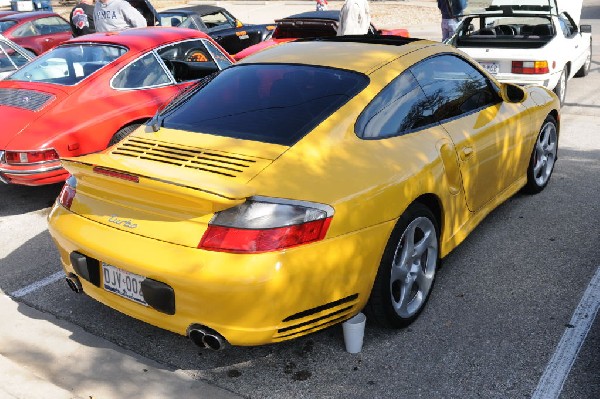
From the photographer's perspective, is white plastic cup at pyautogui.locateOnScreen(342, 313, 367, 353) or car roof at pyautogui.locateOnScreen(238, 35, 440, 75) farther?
car roof at pyautogui.locateOnScreen(238, 35, 440, 75)

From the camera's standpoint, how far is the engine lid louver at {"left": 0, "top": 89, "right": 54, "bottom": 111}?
235 inches

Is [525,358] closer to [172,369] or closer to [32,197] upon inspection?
[172,369]

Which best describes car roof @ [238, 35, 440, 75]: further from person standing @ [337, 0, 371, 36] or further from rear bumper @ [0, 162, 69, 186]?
person standing @ [337, 0, 371, 36]

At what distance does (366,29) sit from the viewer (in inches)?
408

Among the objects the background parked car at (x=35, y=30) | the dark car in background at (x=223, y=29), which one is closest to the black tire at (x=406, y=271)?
the dark car in background at (x=223, y=29)

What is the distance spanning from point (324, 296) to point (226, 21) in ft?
38.6

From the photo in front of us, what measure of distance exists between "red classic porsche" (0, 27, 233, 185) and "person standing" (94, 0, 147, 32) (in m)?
1.90

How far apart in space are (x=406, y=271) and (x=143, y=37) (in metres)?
4.31

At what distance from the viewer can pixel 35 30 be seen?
14.0m

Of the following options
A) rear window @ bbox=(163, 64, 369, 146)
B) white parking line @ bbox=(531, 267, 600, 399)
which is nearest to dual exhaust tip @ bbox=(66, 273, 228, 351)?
rear window @ bbox=(163, 64, 369, 146)

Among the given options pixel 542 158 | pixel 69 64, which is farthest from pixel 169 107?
pixel 542 158

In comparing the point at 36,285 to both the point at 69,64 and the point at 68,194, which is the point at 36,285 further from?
the point at 69,64

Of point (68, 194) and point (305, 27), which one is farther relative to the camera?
point (305, 27)

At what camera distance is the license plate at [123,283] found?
10.3 ft
